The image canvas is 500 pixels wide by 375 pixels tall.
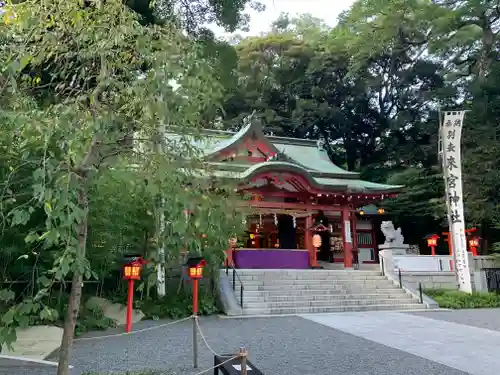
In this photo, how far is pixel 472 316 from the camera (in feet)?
34.2

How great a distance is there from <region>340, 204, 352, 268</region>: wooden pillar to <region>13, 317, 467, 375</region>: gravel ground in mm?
7409

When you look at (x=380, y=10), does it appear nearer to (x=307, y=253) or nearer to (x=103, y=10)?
(x=307, y=253)

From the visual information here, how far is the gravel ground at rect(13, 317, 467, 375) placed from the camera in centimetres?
524

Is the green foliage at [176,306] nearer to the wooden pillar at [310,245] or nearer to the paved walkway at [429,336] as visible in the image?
the paved walkway at [429,336]

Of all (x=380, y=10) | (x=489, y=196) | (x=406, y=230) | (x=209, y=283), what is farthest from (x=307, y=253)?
(x=380, y=10)

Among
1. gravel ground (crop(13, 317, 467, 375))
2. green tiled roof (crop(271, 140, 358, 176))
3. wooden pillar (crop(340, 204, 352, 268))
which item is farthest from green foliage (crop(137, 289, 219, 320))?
green tiled roof (crop(271, 140, 358, 176))

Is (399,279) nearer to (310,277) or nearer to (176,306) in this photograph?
(310,277)

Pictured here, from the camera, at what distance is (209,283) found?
1149 cm

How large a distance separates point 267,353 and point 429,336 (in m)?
3.33

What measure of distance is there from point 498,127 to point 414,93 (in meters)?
8.93

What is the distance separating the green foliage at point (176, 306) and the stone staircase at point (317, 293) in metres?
0.90

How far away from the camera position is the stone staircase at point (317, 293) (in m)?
11.2

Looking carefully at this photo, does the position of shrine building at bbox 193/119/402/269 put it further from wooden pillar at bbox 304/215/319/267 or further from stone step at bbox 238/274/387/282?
stone step at bbox 238/274/387/282

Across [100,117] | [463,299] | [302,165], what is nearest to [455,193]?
[463,299]
